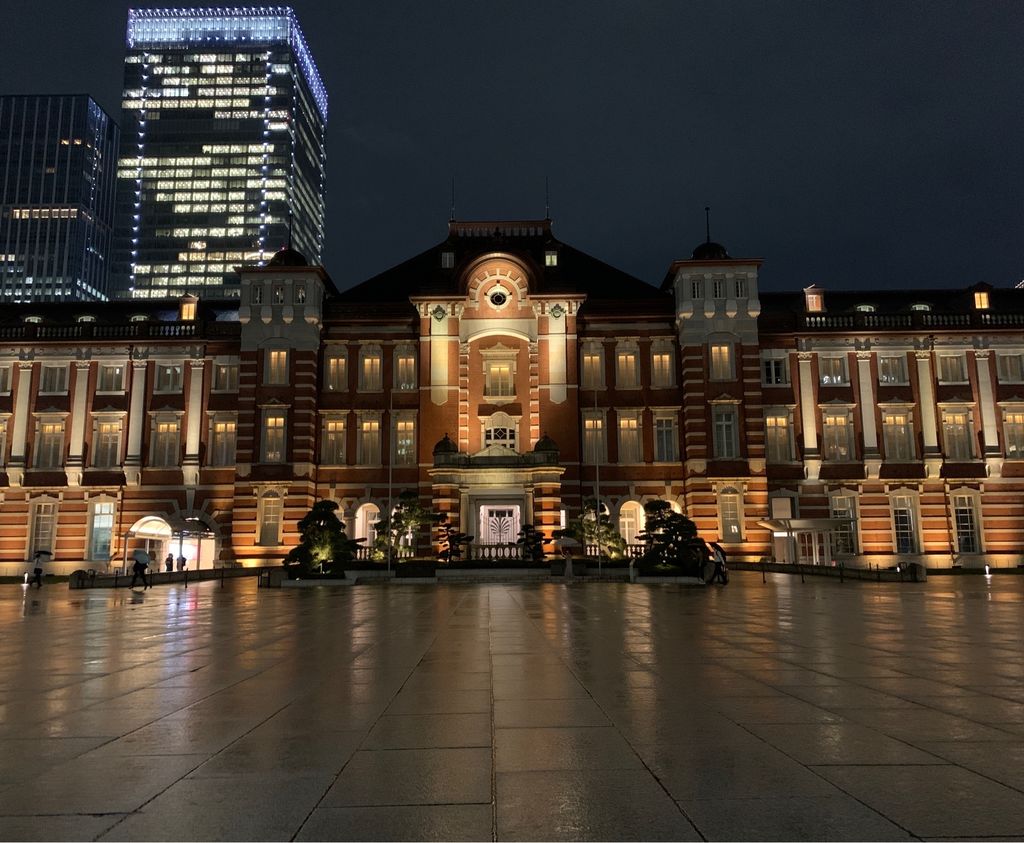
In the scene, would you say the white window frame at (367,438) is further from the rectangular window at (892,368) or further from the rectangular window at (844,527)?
the rectangular window at (892,368)

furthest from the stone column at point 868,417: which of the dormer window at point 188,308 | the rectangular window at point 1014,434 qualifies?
the dormer window at point 188,308

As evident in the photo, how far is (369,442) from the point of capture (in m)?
47.8

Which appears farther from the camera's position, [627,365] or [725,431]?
[627,365]

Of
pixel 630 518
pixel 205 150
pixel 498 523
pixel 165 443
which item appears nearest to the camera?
pixel 498 523

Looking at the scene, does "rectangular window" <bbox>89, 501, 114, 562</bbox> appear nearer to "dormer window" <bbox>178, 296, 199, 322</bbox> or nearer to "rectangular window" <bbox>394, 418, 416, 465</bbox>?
"dormer window" <bbox>178, 296, 199, 322</bbox>

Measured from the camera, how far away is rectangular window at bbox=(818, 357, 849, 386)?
4803cm

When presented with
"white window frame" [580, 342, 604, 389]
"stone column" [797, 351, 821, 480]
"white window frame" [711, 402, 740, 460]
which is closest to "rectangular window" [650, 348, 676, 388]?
"white window frame" [580, 342, 604, 389]

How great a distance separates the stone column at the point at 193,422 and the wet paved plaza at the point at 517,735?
34634 millimetres

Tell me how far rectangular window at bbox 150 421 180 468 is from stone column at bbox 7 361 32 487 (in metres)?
7.57

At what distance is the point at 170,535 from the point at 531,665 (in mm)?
37073

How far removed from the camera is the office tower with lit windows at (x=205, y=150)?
15850 cm

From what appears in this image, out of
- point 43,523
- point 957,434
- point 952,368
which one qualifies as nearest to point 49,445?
point 43,523

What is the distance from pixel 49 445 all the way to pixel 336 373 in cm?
1734

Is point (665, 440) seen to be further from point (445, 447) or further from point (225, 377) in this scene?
point (225, 377)
